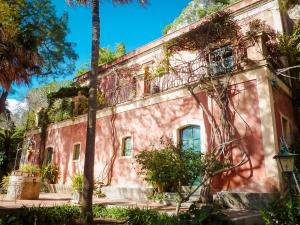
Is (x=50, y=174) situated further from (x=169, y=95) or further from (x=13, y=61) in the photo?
(x=169, y=95)

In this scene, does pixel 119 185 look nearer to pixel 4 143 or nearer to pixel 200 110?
pixel 200 110

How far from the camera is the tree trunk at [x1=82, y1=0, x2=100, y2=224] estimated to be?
22.2 feet

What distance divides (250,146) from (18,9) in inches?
488

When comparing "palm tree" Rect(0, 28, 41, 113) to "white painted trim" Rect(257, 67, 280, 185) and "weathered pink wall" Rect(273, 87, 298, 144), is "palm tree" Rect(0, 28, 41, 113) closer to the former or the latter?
"white painted trim" Rect(257, 67, 280, 185)

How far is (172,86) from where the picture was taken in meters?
12.1

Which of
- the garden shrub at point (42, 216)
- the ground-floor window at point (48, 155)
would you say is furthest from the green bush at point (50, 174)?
the garden shrub at point (42, 216)

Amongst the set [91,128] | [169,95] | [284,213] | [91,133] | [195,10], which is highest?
[195,10]

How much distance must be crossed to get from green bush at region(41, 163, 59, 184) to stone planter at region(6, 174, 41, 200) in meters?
5.36

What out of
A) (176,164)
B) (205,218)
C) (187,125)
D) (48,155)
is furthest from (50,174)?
(205,218)

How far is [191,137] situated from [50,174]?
969 centimetres

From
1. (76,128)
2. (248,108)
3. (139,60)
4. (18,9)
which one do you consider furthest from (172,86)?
(18,9)

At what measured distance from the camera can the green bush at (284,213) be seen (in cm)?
466

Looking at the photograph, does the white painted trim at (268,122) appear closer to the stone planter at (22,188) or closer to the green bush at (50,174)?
the stone planter at (22,188)

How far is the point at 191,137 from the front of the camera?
1075 centimetres
